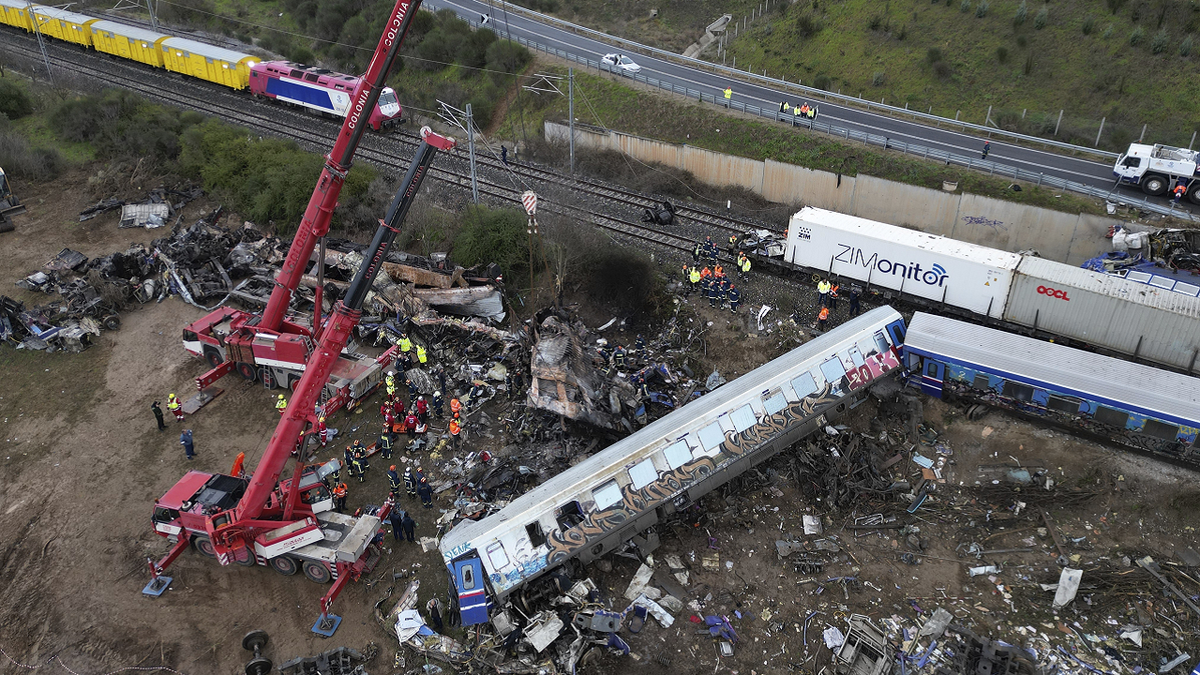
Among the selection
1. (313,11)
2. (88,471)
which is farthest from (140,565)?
(313,11)

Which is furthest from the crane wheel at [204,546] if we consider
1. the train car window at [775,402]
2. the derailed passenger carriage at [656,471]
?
the train car window at [775,402]

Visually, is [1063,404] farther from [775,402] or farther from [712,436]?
[712,436]

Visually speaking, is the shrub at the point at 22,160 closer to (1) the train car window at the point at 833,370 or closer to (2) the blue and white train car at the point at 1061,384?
(1) the train car window at the point at 833,370

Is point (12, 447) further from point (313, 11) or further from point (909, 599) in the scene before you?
point (313, 11)

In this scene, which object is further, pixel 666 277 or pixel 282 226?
pixel 282 226

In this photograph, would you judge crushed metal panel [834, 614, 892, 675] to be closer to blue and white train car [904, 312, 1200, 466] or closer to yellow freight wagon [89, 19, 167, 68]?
blue and white train car [904, 312, 1200, 466]

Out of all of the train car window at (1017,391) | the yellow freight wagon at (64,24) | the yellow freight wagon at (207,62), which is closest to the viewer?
the train car window at (1017,391)

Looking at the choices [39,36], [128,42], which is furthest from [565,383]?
[128,42]
